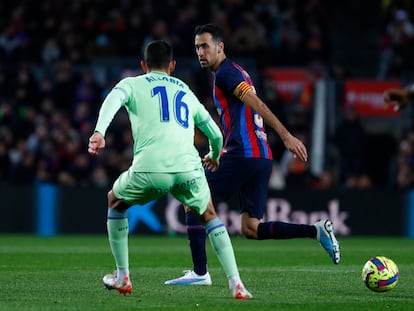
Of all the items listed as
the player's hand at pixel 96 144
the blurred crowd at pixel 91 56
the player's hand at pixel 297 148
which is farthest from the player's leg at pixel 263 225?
the blurred crowd at pixel 91 56

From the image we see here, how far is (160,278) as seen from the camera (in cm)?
1024

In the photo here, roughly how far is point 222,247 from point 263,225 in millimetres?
1733

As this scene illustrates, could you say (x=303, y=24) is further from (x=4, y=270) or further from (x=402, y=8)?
(x=4, y=270)

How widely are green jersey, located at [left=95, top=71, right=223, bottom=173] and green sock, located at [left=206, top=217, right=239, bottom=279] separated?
476mm

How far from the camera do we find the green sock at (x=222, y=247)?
318 inches

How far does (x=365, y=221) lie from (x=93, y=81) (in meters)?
5.94

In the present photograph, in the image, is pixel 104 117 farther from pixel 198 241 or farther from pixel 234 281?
pixel 198 241

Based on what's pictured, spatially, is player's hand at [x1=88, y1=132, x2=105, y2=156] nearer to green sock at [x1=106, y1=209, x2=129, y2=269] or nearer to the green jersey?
the green jersey

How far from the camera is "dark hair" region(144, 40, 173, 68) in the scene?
8.41 m

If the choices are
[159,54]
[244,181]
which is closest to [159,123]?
[159,54]

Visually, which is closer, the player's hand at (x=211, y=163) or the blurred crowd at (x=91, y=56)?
the player's hand at (x=211, y=163)

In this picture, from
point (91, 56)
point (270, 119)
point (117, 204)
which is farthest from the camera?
point (91, 56)

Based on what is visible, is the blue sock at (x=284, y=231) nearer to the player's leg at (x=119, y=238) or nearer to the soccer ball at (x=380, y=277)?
the soccer ball at (x=380, y=277)

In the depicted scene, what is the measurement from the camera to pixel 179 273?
428 inches
